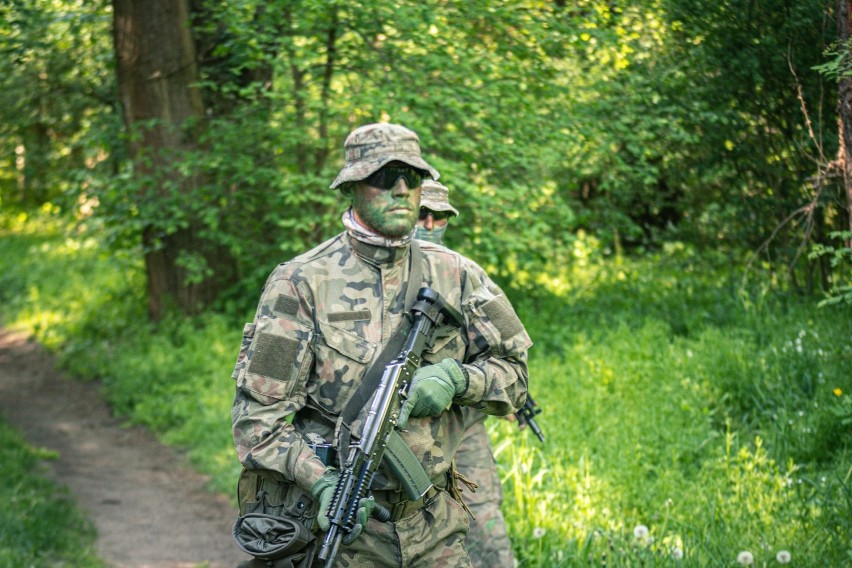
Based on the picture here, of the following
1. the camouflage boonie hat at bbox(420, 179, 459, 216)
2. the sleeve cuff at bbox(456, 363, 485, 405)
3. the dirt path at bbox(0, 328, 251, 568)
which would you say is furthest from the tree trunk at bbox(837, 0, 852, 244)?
the dirt path at bbox(0, 328, 251, 568)

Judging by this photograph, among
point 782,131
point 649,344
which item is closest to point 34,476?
point 649,344

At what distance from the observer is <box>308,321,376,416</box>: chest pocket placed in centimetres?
314

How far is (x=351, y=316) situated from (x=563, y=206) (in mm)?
5702

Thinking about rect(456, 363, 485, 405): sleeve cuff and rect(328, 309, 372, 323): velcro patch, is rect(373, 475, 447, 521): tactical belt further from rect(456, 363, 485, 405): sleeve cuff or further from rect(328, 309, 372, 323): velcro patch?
rect(328, 309, 372, 323): velcro patch

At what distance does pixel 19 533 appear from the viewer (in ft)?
19.4

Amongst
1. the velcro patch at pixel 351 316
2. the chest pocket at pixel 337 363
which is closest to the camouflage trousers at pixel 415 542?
the chest pocket at pixel 337 363

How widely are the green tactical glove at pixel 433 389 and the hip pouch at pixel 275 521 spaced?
1.41 ft

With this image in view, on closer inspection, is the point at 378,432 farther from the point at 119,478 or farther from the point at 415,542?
the point at 119,478

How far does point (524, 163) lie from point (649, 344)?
1821 mm

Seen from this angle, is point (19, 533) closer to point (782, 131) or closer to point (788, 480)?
point (788, 480)

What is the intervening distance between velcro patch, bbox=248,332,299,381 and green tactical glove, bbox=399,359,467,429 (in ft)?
1.30

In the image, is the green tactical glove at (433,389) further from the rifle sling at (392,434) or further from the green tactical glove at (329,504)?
the green tactical glove at (329,504)

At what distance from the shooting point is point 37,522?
20.2 ft

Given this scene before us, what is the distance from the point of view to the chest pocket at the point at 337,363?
3.14 m
